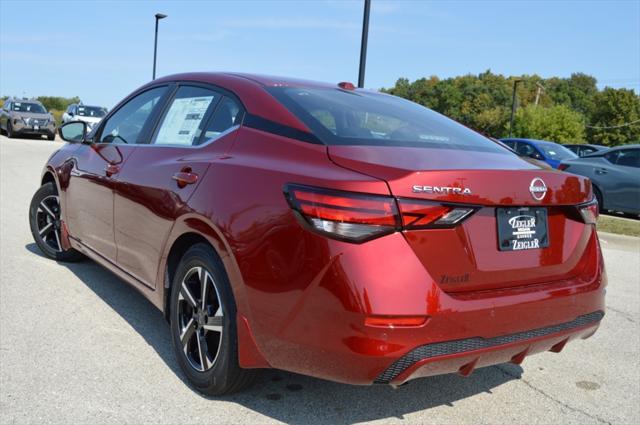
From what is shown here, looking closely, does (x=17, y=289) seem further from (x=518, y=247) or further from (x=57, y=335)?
(x=518, y=247)

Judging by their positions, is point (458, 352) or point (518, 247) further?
point (518, 247)

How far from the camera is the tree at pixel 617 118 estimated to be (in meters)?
76.9

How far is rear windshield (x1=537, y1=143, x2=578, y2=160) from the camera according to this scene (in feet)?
50.3

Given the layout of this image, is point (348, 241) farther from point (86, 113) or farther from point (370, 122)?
point (86, 113)

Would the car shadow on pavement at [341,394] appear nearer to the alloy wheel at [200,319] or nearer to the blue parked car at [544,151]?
the alloy wheel at [200,319]

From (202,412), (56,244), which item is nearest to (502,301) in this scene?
(202,412)

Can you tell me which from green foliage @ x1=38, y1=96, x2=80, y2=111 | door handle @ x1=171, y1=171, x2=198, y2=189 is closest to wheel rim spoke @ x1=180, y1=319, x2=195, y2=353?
door handle @ x1=171, y1=171, x2=198, y2=189

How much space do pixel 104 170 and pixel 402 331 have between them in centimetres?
266

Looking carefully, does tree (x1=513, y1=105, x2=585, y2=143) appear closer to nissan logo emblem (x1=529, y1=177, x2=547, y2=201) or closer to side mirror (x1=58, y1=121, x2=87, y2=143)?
side mirror (x1=58, y1=121, x2=87, y2=143)

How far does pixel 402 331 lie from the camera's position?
2.31 meters

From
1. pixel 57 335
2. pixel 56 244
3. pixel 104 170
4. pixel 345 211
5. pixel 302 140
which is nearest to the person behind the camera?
pixel 345 211

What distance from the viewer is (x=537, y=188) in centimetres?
266

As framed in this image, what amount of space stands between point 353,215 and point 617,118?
281 feet

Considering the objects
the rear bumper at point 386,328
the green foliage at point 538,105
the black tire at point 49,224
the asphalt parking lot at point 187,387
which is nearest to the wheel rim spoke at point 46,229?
the black tire at point 49,224
